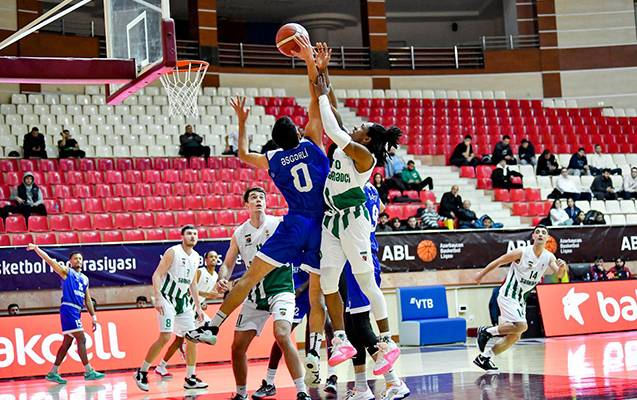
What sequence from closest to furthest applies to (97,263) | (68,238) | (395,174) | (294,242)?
1. (294,242)
2. (97,263)
3. (68,238)
4. (395,174)

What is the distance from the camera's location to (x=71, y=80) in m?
10.0

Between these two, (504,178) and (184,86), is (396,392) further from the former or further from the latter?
(504,178)

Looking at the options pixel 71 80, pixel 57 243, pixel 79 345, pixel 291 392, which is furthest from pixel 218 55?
pixel 291 392

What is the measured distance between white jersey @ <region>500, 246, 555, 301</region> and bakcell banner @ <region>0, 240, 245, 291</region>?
5.52 meters

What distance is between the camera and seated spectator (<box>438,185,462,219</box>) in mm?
19688

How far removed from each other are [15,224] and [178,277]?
22.9ft

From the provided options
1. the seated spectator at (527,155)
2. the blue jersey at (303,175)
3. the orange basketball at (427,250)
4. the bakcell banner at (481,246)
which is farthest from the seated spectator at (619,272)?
the blue jersey at (303,175)

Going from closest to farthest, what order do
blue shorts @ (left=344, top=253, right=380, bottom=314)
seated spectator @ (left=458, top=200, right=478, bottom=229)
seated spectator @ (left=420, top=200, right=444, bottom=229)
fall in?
blue shorts @ (left=344, top=253, right=380, bottom=314)
seated spectator @ (left=420, top=200, right=444, bottom=229)
seated spectator @ (left=458, top=200, right=478, bottom=229)

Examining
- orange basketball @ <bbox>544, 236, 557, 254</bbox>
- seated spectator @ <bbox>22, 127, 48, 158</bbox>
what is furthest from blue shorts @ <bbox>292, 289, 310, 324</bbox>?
seated spectator @ <bbox>22, 127, 48, 158</bbox>

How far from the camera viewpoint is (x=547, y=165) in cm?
2333

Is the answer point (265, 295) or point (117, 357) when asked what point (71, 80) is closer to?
point (265, 295)

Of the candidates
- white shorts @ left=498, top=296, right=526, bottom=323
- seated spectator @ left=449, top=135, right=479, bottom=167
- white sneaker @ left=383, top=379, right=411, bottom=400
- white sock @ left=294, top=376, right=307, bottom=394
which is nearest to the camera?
white sneaker @ left=383, top=379, right=411, bottom=400

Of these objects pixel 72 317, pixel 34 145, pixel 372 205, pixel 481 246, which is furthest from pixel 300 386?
pixel 34 145

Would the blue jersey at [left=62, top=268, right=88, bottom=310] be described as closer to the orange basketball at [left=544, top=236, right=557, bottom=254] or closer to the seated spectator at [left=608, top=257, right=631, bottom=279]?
the orange basketball at [left=544, top=236, right=557, bottom=254]
